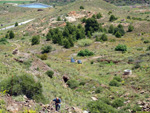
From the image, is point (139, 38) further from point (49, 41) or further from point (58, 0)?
point (58, 0)

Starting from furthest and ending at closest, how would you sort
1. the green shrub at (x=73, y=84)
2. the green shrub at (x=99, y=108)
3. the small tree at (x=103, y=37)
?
the small tree at (x=103, y=37) < the green shrub at (x=73, y=84) < the green shrub at (x=99, y=108)

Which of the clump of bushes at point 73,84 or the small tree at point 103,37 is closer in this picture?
the clump of bushes at point 73,84

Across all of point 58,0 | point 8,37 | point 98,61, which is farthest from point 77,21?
point 58,0

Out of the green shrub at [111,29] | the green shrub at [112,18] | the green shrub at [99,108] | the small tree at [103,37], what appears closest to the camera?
the green shrub at [99,108]

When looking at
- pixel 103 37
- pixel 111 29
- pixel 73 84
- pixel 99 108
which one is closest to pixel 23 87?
pixel 99 108

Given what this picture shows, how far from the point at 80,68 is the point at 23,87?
2091 cm

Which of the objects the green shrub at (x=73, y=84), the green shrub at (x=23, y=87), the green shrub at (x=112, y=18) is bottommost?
the green shrub at (x=112, y=18)

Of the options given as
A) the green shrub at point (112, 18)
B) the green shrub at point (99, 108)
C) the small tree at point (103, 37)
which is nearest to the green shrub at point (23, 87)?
the green shrub at point (99, 108)

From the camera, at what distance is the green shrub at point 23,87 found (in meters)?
13.7

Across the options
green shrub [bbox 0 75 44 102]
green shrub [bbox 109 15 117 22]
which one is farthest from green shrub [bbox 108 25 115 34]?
green shrub [bbox 0 75 44 102]

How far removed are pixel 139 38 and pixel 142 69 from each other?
2948 cm

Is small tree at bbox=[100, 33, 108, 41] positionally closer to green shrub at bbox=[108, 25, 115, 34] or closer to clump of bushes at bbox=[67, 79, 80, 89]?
green shrub at bbox=[108, 25, 115, 34]

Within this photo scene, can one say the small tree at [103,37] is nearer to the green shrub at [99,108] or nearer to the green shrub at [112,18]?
the green shrub at [112,18]

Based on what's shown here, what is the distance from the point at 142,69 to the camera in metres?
28.7
